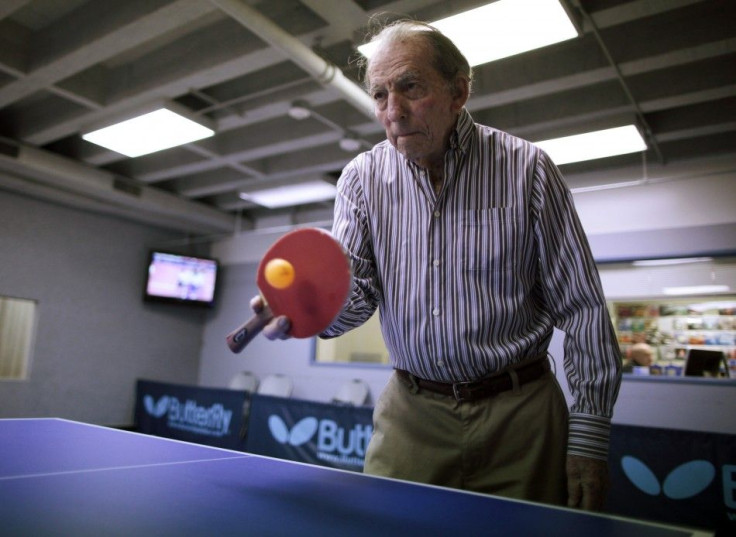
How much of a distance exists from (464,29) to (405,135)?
2.29 metres

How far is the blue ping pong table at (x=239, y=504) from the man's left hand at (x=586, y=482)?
32 centimetres

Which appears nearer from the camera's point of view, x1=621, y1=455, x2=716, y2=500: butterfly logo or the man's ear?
the man's ear

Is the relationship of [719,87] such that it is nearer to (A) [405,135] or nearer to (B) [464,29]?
(B) [464,29]

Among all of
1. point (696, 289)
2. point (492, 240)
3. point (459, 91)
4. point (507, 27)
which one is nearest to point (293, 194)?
point (507, 27)

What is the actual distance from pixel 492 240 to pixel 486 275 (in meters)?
0.09

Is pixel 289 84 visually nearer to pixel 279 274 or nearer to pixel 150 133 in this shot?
pixel 150 133

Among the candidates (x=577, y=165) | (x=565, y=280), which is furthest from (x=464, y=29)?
(x=577, y=165)

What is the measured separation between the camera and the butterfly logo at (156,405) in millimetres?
7062

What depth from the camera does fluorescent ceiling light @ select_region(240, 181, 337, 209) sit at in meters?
6.73

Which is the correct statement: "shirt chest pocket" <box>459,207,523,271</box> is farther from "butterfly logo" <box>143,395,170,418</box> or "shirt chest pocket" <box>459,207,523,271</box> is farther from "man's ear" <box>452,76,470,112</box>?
"butterfly logo" <box>143,395,170,418</box>

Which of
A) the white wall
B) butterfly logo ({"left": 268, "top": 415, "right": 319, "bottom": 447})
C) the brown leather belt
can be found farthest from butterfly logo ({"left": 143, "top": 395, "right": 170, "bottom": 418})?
the brown leather belt

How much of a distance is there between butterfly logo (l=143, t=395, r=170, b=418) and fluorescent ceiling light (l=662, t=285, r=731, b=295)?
232 inches

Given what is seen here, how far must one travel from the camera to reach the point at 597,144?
16.7 ft

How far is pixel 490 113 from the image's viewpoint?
530cm
